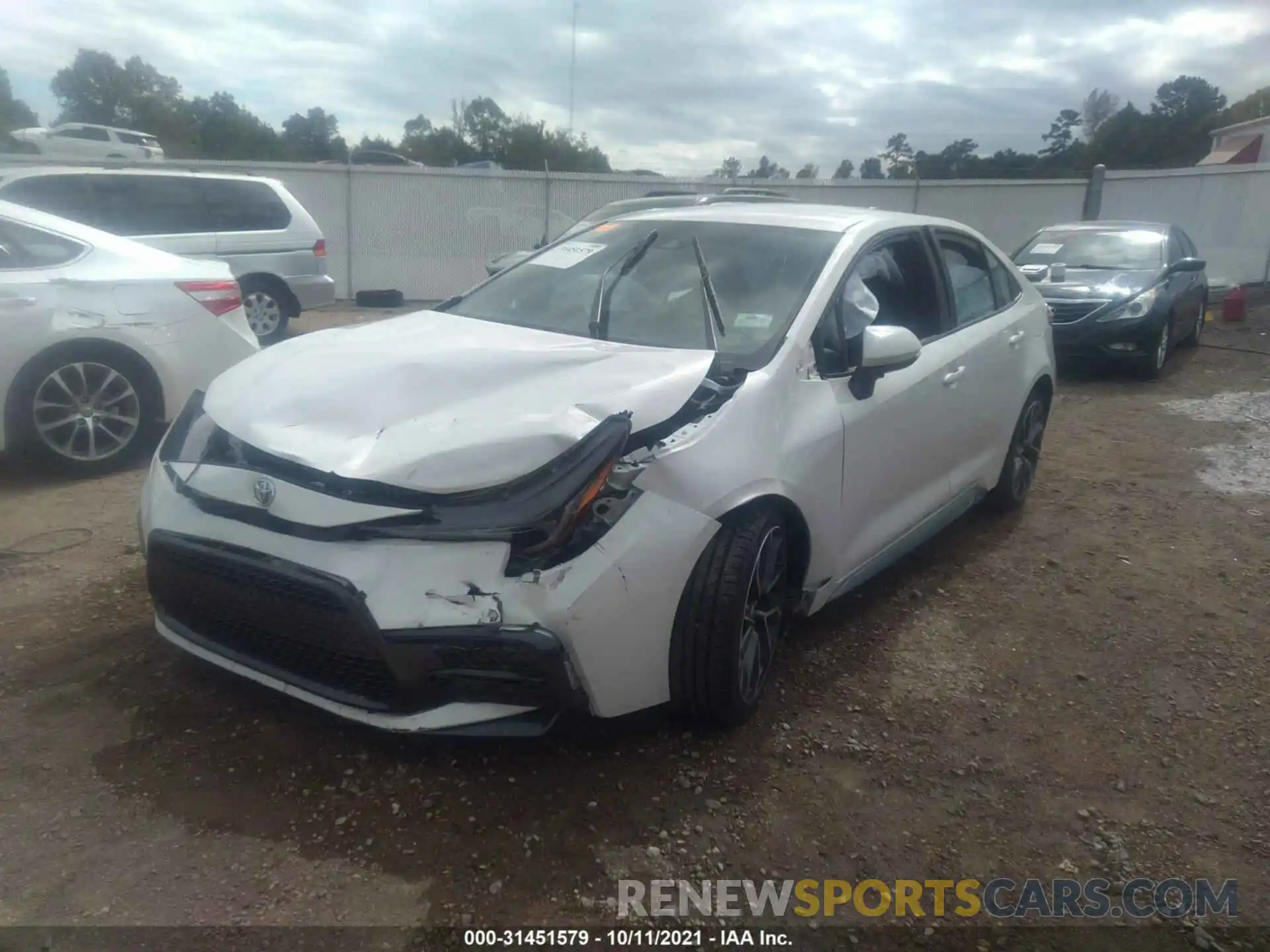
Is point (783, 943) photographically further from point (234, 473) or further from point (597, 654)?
point (234, 473)

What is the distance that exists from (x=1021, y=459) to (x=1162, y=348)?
5.29 metres

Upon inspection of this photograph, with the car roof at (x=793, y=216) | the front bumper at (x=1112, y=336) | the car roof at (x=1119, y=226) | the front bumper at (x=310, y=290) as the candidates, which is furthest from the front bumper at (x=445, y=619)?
the car roof at (x=1119, y=226)

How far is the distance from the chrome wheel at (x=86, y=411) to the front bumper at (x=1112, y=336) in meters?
7.80

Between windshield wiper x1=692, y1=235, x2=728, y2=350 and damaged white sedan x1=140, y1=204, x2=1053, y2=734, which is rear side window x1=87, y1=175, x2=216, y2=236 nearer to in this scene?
damaged white sedan x1=140, y1=204, x2=1053, y2=734

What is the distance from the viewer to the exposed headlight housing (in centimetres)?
905

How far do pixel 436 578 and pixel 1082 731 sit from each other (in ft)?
7.14

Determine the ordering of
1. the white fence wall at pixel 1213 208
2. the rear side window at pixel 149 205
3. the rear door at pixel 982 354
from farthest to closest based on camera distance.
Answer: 1. the white fence wall at pixel 1213 208
2. the rear side window at pixel 149 205
3. the rear door at pixel 982 354

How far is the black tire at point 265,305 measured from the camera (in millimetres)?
9703

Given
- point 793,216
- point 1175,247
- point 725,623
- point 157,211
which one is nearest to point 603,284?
point 793,216

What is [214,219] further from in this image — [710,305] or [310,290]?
[710,305]

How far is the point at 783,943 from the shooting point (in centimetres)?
220

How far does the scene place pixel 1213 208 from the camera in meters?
15.7

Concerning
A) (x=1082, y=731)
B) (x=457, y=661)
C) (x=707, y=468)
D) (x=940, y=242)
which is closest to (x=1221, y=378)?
(x=940, y=242)

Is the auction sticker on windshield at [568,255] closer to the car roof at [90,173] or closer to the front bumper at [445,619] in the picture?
the front bumper at [445,619]
